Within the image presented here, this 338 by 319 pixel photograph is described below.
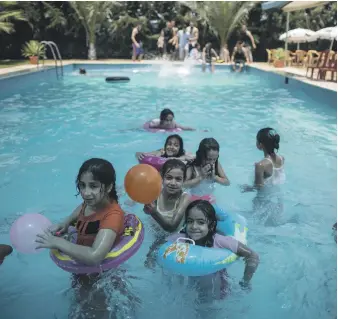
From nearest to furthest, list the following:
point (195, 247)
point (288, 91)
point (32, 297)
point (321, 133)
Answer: point (195, 247), point (32, 297), point (321, 133), point (288, 91)

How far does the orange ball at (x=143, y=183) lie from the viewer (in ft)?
9.68

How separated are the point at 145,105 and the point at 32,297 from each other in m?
8.67

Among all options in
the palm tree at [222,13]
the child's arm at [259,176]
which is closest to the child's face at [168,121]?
the child's arm at [259,176]

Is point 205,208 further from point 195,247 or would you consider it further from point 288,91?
point 288,91

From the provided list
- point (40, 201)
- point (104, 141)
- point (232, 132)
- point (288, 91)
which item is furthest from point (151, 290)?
point (288, 91)

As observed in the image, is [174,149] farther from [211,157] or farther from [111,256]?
[111,256]

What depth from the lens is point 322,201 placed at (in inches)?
203

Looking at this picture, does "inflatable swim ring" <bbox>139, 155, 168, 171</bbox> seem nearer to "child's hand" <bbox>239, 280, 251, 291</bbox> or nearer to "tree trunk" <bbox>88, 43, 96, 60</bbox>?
"child's hand" <bbox>239, 280, 251, 291</bbox>

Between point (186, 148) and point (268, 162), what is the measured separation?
306cm

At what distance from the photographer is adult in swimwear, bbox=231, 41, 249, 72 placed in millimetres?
19109

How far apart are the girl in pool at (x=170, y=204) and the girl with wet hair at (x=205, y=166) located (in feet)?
2.93

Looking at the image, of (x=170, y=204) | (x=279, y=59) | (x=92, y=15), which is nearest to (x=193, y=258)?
(x=170, y=204)

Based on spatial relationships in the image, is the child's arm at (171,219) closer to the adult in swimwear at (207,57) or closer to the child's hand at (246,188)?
the child's hand at (246,188)

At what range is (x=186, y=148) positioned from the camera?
7633 millimetres
